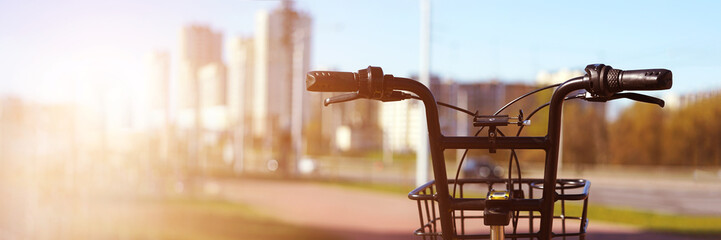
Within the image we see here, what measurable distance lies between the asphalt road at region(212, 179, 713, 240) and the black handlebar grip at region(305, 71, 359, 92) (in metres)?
7.08

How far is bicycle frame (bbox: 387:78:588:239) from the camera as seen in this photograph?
4.62ft

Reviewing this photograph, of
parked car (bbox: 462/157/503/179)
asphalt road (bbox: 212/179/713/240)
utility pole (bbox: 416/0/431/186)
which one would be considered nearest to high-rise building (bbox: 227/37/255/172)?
asphalt road (bbox: 212/179/713/240)

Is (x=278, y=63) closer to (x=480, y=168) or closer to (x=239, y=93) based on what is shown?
(x=239, y=93)

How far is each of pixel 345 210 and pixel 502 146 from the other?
12.4 meters

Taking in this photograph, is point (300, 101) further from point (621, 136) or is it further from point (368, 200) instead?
point (621, 136)

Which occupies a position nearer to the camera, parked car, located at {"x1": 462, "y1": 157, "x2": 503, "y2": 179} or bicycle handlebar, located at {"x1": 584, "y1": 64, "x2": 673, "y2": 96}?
bicycle handlebar, located at {"x1": 584, "y1": 64, "x2": 673, "y2": 96}

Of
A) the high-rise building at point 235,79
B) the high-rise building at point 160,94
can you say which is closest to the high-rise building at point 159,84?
the high-rise building at point 160,94

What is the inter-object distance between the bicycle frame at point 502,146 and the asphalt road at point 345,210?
6.98 meters

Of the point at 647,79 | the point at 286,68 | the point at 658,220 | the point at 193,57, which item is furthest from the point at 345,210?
the point at 286,68

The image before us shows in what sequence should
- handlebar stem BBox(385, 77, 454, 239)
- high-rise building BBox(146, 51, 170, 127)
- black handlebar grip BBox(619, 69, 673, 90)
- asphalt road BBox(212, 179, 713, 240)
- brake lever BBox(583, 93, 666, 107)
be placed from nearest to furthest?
1. black handlebar grip BBox(619, 69, 673, 90)
2. brake lever BBox(583, 93, 666, 107)
3. handlebar stem BBox(385, 77, 454, 239)
4. asphalt road BBox(212, 179, 713, 240)
5. high-rise building BBox(146, 51, 170, 127)

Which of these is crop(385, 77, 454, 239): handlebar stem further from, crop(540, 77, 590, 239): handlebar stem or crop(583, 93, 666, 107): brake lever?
crop(583, 93, 666, 107): brake lever

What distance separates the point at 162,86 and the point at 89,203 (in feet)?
15.1

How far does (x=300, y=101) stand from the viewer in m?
28.0

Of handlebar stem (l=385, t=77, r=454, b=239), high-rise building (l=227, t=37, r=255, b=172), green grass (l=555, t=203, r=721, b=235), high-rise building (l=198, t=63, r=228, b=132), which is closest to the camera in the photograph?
handlebar stem (l=385, t=77, r=454, b=239)
